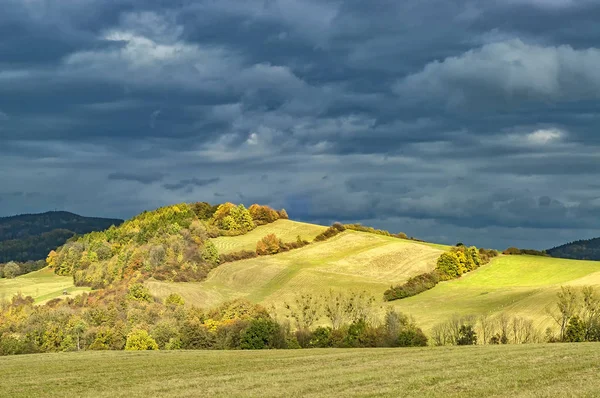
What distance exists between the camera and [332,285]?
168125 mm

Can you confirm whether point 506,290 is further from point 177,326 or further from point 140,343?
point 140,343

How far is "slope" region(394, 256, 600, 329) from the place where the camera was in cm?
12359

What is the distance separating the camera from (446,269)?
169m

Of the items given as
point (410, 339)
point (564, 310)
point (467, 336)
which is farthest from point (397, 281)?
point (410, 339)

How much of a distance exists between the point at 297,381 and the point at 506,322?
7138 cm

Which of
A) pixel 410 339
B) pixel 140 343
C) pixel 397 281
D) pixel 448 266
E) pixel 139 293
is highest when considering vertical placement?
pixel 448 266

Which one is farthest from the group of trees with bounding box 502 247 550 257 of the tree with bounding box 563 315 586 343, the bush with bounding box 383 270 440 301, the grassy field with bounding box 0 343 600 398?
the grassy field with bounding box 0 343 600 398

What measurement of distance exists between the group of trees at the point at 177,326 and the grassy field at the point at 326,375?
36.6 m

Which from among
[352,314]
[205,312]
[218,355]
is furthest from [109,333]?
[218,355]

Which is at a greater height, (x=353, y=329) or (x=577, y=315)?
(x=353, y=329)

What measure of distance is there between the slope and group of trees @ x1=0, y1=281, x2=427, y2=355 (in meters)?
11.8

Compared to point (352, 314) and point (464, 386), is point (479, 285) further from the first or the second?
point (464, 386)

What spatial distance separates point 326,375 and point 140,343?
75531 millimetres

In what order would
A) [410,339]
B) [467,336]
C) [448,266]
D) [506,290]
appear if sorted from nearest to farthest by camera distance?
[410,339], [467,336], [506,290], [448,266]
